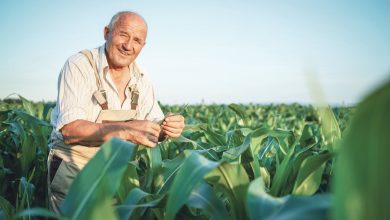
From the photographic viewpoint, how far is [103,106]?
2.11m

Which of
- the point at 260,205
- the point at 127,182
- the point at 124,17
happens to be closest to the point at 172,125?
the point at 127,182

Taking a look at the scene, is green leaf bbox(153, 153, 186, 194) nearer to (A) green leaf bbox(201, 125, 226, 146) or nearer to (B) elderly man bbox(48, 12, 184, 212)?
(B) elderly man bbox(48, 12, 184, 212)

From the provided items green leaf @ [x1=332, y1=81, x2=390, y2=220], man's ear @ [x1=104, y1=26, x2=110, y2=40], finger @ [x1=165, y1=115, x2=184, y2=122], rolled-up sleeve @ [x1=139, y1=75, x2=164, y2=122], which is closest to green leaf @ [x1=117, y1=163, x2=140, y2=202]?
finger @ [x1=165, y1=115, x2=184, y2=122]

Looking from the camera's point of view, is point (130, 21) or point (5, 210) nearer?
point (5, 210)

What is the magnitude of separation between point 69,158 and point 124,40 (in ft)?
2.75

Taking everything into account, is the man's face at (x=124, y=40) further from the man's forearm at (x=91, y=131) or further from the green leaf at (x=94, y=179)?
the green leaf at (x=94, y=179)

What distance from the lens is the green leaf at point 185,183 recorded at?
896 mm

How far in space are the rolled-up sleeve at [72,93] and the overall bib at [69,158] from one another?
85 mm

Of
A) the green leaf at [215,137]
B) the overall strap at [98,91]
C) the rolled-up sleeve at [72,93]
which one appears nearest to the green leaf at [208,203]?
the rolled-up sleeve at [72,93]

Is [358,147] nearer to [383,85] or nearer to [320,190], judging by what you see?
[383,85]

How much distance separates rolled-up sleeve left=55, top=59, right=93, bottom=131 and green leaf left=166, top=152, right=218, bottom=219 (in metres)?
1.13

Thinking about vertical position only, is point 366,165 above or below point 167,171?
above

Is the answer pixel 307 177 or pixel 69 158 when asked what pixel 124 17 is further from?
pixel 307 177

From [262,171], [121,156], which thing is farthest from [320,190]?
[121,156]
